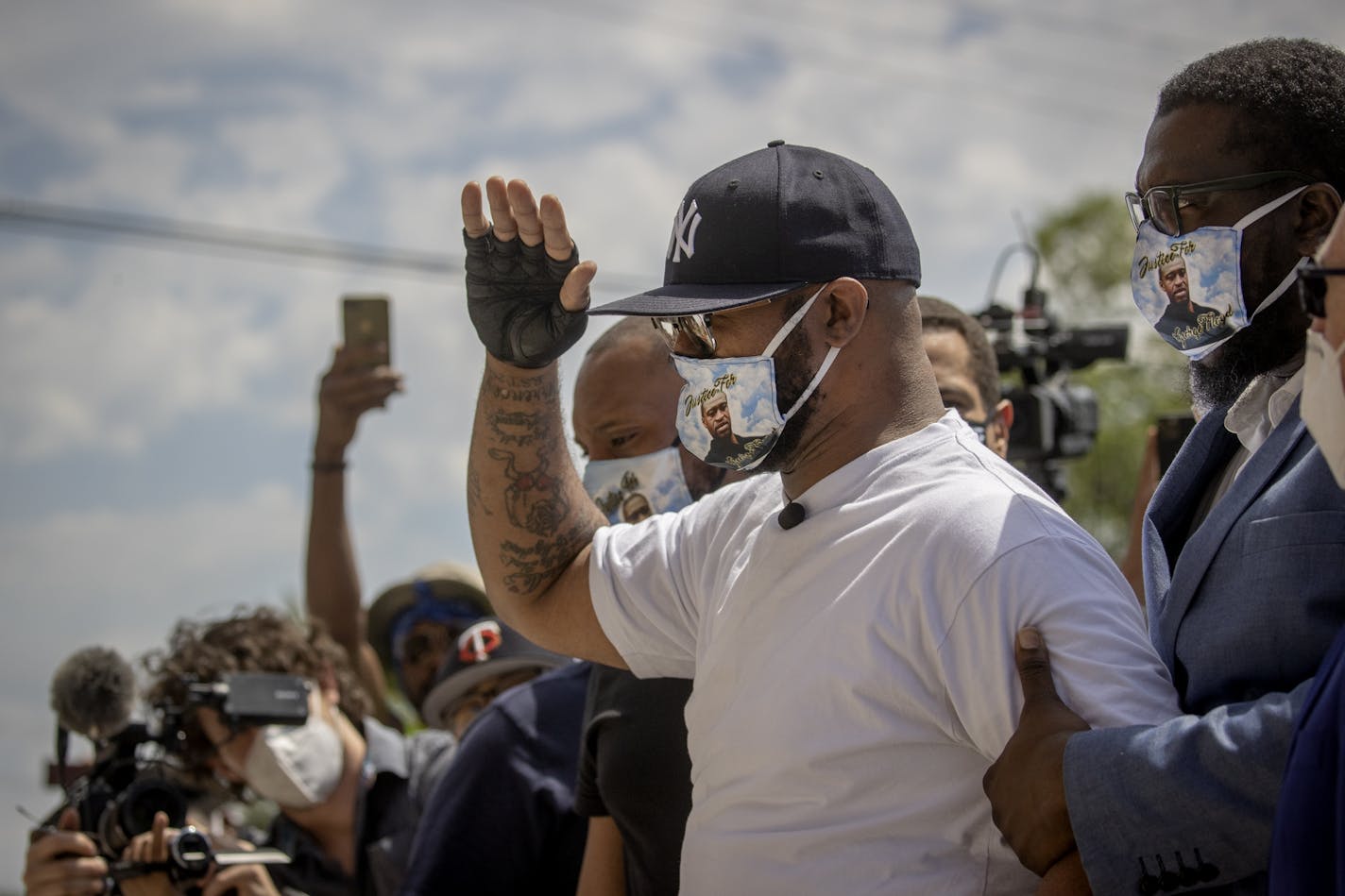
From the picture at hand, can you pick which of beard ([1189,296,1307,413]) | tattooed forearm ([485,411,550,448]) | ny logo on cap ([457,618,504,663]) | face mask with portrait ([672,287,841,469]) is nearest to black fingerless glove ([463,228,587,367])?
tattooed forearm ([485,411,550,448])

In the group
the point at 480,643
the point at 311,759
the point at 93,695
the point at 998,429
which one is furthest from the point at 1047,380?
the point at 93,695

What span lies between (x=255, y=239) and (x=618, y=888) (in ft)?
28.6

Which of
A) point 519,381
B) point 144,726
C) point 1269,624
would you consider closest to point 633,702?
point 519,381

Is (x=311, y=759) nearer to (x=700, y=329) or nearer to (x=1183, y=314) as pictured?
(x=700, y=329)

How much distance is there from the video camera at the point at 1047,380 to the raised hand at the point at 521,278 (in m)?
2.71

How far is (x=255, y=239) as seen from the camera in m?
11.1

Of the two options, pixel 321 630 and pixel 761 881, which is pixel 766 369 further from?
pixel 321 630

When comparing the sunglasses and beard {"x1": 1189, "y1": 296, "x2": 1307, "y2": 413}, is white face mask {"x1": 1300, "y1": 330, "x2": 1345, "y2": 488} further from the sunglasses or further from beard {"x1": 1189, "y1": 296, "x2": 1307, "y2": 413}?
the sunglasses

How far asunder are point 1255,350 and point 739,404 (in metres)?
0.84

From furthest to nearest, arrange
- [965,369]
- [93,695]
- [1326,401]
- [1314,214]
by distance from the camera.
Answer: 1. [93,695]
2. [965,369]
3. [1314,214]
4. [1326,401]

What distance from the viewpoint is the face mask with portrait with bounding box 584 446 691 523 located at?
365cm

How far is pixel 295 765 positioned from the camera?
4.70 m

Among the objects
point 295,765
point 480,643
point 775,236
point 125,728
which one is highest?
point 775,236

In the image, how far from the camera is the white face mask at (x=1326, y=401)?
1.87 metres
